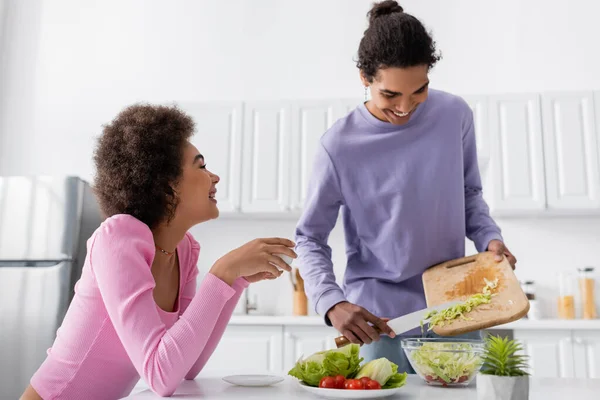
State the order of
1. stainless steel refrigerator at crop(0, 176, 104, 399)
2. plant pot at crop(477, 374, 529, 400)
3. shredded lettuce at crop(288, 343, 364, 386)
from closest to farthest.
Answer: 1. plant pot at crop(477, 374, 529, 400)
2. shredded lettuce at crop(288, 343, 364, 386)
3. stainless steel refrigerator at crop(0, 176, 104, 399)

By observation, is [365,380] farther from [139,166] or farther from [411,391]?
[139,166]

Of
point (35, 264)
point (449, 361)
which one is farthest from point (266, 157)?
point (449, 361)

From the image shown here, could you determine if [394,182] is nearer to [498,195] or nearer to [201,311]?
[201,311]

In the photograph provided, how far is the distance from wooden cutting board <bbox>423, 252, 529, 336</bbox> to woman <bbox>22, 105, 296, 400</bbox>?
15.2 inches

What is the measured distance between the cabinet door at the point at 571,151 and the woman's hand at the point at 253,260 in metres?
2.46

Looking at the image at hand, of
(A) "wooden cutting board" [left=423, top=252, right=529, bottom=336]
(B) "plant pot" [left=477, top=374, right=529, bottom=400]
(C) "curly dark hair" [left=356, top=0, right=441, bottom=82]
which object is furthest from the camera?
(C) "curly dark hair" [left=356, top=0, right=441, bottom=82]

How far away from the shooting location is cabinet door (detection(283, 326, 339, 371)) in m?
3.01

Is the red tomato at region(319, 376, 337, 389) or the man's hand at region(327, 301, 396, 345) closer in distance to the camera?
the red tomato at region(319, 376, 337, 389)

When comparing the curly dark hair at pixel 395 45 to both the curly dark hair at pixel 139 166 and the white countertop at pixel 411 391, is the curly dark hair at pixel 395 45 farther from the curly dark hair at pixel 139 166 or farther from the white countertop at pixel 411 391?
the white countertop at pixel 411 391

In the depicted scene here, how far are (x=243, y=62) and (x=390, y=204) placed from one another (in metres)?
2.89

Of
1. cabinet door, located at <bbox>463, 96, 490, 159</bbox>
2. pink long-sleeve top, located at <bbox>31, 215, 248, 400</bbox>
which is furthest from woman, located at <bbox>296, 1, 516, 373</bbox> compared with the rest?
cabinet door, located at <bbox>463, 96, 490, 159</bbox>

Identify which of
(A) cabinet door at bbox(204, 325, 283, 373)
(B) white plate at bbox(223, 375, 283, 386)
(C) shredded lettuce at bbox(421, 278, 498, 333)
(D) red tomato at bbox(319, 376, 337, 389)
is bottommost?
(A) cabinet door at bbox(204, 325, 283, 373)

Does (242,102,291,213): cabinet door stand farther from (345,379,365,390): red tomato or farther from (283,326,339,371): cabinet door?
(345,379,365,390): red tomato

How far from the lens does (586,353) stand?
2.84m
